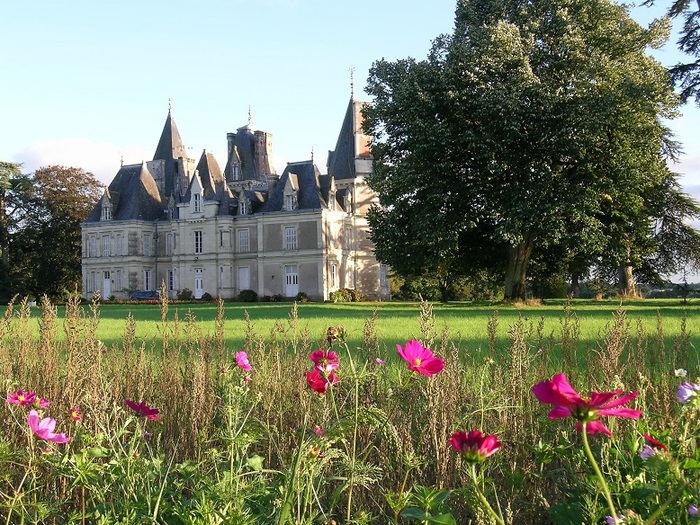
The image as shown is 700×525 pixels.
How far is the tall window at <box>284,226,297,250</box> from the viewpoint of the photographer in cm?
5062

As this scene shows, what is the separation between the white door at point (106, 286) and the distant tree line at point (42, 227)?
7.84 feet

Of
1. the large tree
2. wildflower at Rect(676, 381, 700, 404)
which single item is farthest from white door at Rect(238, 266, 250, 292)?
wildflower at Rect(676, 381, 700, 404)

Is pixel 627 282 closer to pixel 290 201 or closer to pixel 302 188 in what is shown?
pixel 302 188

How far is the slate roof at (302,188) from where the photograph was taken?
5012 cm

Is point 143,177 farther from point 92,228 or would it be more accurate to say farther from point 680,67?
point 680,67

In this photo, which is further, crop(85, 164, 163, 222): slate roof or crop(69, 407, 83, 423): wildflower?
crop(85, 164, 163, 222): slate roof

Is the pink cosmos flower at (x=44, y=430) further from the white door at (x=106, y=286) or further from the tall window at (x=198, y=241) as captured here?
the white door at (x=106, y=286)

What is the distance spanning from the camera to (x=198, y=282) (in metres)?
53.1

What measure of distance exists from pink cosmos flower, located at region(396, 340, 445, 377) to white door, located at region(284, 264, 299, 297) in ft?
156

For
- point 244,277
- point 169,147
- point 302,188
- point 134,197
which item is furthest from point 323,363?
point 169,147

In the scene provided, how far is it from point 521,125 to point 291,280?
2812 cm

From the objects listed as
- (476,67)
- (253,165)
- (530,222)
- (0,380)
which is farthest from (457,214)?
(253,165)

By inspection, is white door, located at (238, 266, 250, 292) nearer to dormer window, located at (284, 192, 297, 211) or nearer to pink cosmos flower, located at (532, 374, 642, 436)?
dormer window, located at (284, 192, 297, 211)

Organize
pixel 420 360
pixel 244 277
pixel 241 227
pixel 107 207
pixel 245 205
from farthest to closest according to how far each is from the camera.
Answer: pixel 107 207 < pixel 245 205 < pixel 241 227 < pixel 244 277 < pixel 420 360
